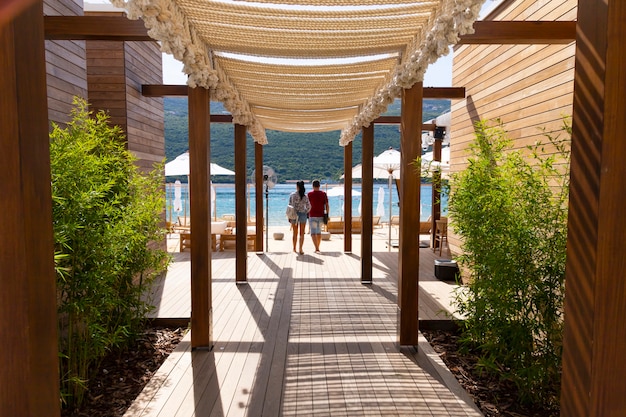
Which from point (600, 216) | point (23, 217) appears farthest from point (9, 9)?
point (600, 216)

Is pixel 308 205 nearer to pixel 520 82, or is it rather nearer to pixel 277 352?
pixel 520 82

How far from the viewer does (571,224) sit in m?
1.16

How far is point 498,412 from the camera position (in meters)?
2.91

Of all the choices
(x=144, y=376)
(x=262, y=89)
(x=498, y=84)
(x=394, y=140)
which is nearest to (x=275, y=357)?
(x=144, y=376)

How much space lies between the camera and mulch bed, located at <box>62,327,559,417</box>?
→ 2986mm

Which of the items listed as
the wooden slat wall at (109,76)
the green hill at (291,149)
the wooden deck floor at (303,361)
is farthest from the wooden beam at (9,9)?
the green hill at (291,149)

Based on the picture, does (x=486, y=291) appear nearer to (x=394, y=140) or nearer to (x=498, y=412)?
(x=498, y=412)

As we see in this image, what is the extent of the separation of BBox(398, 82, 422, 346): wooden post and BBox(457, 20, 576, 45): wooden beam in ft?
2.05

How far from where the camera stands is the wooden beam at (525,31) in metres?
3.36

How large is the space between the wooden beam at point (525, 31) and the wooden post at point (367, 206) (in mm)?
2989

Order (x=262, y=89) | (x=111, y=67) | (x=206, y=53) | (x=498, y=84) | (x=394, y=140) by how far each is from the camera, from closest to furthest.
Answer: (x=206, y=53) → (x=262, y=89) → (x=498, y=84) → (x=111, y=67) → (x=394, y=140)

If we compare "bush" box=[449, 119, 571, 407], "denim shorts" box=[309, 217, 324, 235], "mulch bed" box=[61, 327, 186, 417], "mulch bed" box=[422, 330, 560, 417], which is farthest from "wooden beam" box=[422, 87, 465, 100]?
"mulch bed" box=[61, 327, 186, 417]

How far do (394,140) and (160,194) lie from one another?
35.3 meters

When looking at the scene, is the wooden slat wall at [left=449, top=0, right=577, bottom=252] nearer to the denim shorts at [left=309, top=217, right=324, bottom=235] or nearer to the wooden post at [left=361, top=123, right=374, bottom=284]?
the wooden post at [left=361, top=123, right=374, bottom=284]
